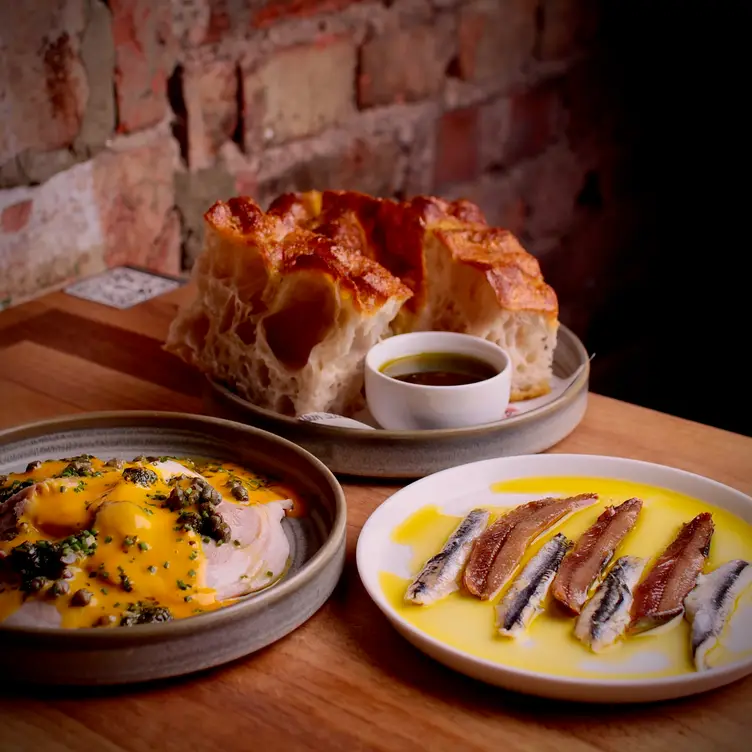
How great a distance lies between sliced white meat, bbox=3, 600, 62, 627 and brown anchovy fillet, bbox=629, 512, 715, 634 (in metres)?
0.49

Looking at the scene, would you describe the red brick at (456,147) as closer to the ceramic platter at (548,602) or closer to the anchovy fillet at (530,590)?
the ceramic platter at (548,602)

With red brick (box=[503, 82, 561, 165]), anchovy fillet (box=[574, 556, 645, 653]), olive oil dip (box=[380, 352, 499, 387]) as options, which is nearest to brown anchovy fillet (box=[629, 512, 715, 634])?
anchovy fillet (box=[574, 556, 645, 653])

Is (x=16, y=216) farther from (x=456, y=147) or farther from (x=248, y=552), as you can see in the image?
(x=456, y=147)

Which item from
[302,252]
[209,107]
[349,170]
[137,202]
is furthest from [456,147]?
[302,252]

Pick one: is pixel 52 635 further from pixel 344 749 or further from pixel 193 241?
pixel 193 241

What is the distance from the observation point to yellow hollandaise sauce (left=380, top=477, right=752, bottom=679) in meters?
0.88

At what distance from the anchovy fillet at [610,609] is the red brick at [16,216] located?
126cm

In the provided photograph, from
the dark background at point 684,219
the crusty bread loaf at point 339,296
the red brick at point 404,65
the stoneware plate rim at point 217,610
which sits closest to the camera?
the stoneware plate rim at point 217,610

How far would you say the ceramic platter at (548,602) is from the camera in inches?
33.7

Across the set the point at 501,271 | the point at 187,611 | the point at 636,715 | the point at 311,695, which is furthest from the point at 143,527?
the point at 501,271

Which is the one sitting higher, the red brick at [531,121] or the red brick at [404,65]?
the red brick at [404,65]

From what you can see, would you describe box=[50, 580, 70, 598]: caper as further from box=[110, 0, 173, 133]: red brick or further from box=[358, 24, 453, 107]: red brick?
box=[358, 24, 453, 107]: red brick

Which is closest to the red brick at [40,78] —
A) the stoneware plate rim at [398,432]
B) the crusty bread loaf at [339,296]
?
the crusty bread loaf at [339,296]

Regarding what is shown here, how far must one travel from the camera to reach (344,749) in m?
0.83
